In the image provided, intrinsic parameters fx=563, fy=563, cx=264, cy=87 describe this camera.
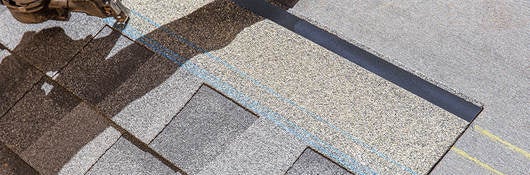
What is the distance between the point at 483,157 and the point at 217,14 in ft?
10.7

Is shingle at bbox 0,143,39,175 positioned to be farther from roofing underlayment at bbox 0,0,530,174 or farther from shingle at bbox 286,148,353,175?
shingle at bbox 286,148,353,175

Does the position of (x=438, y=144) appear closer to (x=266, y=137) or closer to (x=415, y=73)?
(x=415, y=73)

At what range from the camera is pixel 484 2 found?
614cm

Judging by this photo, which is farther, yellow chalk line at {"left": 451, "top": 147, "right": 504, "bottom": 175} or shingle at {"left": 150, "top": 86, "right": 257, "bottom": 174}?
shingle at {"left": 150, "top": 86, "right": 257, "bottom": 174}

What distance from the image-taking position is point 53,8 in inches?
232

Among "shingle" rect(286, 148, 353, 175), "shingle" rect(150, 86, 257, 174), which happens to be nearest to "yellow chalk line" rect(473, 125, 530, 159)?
"shingle" rect(286, 148, 353, 175)

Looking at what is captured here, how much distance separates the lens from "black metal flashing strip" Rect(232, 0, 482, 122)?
18.4 ft

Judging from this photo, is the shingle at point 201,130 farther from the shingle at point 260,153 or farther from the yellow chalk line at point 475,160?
the yellow chalk line at point 475,160

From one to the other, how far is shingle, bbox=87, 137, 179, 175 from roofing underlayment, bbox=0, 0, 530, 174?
0.01 m

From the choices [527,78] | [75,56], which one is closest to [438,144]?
[527,78]

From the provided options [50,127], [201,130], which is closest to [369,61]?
[201,130]

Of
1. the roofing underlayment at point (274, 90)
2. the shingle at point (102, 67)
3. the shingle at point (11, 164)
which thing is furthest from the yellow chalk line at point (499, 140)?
the shingle at point (11, 164)

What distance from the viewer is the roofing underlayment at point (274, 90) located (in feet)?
17.9

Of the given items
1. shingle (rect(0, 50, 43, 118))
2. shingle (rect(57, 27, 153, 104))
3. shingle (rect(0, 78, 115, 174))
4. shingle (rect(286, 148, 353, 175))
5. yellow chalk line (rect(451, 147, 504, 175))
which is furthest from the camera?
shingle (rect(0, 50, 43, 118))
